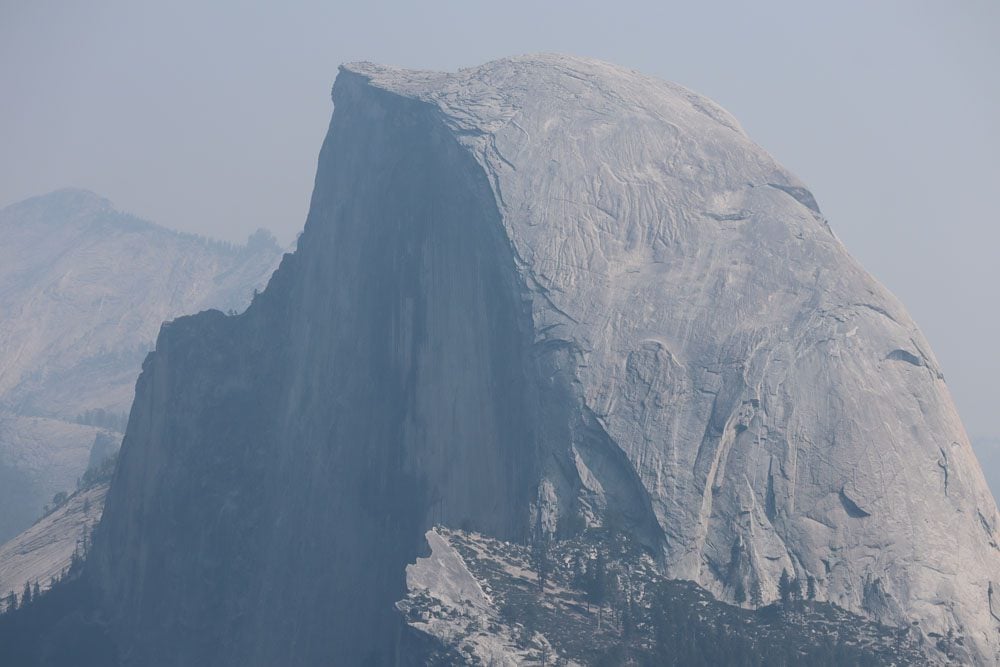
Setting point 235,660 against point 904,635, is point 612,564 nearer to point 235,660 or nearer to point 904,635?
point 904,635

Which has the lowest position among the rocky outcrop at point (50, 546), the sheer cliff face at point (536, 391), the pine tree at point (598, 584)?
the rocky outcrop at point (50, 546)

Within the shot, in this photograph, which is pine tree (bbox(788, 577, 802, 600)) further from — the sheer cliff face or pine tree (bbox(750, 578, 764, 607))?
the sheer cliff face

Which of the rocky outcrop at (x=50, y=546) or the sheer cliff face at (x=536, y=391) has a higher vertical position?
the sheer cliff face at (x=536, y=391)

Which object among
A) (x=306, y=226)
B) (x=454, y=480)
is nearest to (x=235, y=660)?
(x=454, y=480)

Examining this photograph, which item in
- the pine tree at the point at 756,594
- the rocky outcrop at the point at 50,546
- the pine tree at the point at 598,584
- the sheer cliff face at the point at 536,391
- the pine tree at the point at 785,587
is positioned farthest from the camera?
the rocky outcrop at the point at 50,546

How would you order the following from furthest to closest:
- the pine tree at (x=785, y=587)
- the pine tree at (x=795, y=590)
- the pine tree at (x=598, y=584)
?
the pine tree at (x=795, y=590)
the pine tree at (x=785, y=587)
the pine tree at (x=598, y=584)

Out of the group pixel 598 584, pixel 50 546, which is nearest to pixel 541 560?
pixel 598 584

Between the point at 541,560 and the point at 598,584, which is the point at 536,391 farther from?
the point at 598,584

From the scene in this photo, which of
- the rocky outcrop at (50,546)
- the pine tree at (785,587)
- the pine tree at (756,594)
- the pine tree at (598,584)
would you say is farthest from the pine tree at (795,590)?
the rocky outcrop at (50,546)

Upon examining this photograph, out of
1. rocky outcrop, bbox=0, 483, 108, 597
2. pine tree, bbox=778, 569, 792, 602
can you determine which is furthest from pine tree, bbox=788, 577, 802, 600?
rocky outcrop, bbox=0, 483, 108, 597

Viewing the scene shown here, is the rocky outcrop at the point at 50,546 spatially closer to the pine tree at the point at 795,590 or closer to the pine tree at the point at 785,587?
the pine tree at the point at 785,587

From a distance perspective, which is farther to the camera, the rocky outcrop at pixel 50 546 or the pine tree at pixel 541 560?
the rocky outcrop at pixel 50 546
